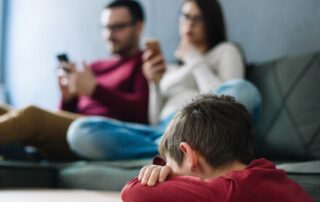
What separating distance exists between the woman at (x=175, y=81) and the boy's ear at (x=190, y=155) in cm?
74

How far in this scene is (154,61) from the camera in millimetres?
1789

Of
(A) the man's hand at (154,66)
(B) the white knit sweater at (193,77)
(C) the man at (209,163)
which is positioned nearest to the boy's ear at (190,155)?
(C) the man at (209,163)

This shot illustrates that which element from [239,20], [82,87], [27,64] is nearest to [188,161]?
[82,87]

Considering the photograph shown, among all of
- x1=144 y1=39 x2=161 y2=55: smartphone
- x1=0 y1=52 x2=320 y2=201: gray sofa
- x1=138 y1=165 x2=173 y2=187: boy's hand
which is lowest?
x1=0 y1=52 x2=320 y2=201: gray sofa

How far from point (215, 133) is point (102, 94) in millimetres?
1146

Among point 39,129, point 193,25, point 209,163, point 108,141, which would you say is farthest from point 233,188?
point 193,25

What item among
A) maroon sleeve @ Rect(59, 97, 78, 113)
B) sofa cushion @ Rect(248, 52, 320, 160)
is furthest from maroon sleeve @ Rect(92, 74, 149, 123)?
sofa cushion @ Rect(248, 52, 320, 160)

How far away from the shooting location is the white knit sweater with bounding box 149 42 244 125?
1704mm

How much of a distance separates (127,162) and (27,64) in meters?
1.89

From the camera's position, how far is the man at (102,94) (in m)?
1.62

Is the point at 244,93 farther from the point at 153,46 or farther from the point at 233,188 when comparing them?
the point at 233,188

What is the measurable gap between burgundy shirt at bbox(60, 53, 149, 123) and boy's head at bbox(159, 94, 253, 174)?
1.11 meters

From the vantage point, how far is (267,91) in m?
1.65

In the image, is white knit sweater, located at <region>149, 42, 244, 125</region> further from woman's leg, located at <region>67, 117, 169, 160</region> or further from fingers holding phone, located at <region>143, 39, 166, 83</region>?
woman's leg, located at <region>67, 117, 169, 160</region>
